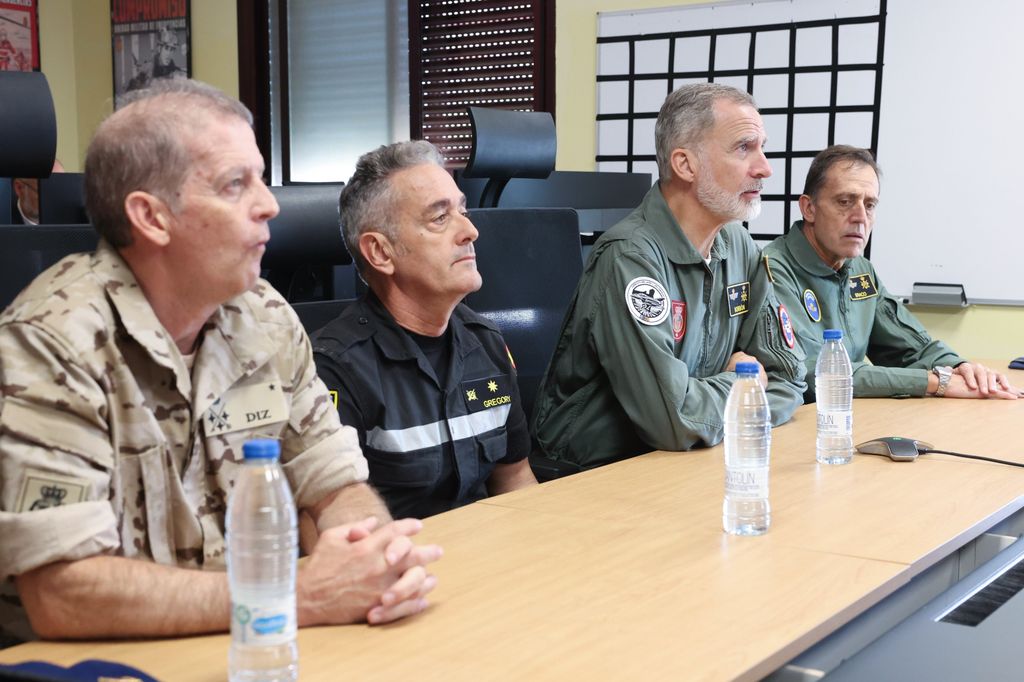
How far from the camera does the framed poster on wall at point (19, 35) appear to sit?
236 inches

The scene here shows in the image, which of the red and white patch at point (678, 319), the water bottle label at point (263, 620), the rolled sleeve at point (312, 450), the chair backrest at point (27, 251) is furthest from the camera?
the red and white patch at point (678, 319)

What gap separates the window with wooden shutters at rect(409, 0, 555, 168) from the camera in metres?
5.15

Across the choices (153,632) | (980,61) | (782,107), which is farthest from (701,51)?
(153,632)

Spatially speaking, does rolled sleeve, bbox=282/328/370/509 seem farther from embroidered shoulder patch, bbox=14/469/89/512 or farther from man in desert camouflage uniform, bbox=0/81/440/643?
embroidered shoulder patch, bbox=14/469/89/512

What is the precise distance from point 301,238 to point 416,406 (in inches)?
16.2

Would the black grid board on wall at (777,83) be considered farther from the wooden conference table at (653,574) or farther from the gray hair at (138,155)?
the gray hair at (138,155)

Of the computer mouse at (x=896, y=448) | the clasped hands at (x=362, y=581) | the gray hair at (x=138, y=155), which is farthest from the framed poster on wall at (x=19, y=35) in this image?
the clasped hands at (x=362, y=581)

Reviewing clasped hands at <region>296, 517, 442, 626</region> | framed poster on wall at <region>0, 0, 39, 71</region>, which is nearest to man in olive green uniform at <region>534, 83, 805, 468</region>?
clasped hands at <region>296, 517, 442, 626</region>

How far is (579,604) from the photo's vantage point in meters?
1.31

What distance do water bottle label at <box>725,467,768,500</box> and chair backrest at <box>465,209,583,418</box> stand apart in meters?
1.00

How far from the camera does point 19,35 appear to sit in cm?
607

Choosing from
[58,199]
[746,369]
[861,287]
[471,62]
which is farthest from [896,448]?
[471,62]

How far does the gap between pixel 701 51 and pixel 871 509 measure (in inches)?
129

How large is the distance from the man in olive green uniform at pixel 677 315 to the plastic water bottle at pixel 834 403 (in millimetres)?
166
